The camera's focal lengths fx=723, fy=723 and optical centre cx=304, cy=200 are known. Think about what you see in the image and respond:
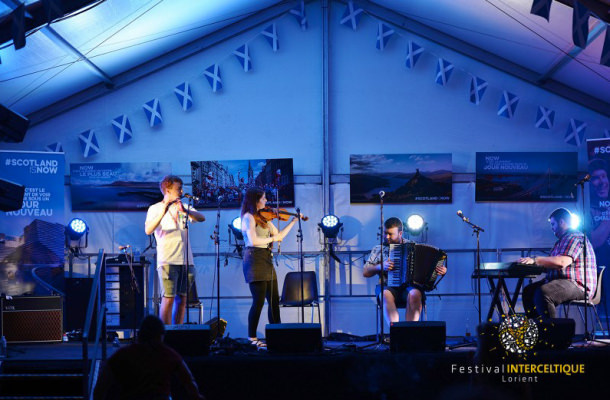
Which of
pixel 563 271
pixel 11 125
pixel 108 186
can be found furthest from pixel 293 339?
pixel 108 186

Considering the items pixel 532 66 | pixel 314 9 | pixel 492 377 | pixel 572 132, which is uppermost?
pixel 314 9

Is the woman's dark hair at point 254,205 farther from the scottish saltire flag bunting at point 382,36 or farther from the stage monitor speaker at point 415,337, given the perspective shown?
the scottish saltire flag bunting at point 382,36

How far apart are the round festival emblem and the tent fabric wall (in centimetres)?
368

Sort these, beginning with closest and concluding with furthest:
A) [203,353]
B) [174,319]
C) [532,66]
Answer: [203,353] → [174,319] → [532,66]

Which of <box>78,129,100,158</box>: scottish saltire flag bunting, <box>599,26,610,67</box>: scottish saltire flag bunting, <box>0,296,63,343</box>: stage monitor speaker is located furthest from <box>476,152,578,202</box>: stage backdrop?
<box>0,296,63,343</box>: stage monitor speaker

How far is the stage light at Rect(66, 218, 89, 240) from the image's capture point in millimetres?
9680

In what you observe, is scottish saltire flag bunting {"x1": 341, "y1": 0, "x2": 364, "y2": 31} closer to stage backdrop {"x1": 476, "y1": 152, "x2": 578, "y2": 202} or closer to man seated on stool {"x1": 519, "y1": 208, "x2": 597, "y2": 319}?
stage backdrop {"x1": 476, "y1": 152, "x2": 578, "y2": 202}

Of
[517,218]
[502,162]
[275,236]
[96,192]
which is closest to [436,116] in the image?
[502,162]

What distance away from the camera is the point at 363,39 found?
415 inches

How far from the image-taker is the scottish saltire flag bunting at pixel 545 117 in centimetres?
1010

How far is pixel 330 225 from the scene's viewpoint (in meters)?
9.77

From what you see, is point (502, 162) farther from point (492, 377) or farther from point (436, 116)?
point (492, 377)

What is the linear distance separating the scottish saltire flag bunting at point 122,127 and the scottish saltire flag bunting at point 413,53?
4084 mm

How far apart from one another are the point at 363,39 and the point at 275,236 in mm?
4246
